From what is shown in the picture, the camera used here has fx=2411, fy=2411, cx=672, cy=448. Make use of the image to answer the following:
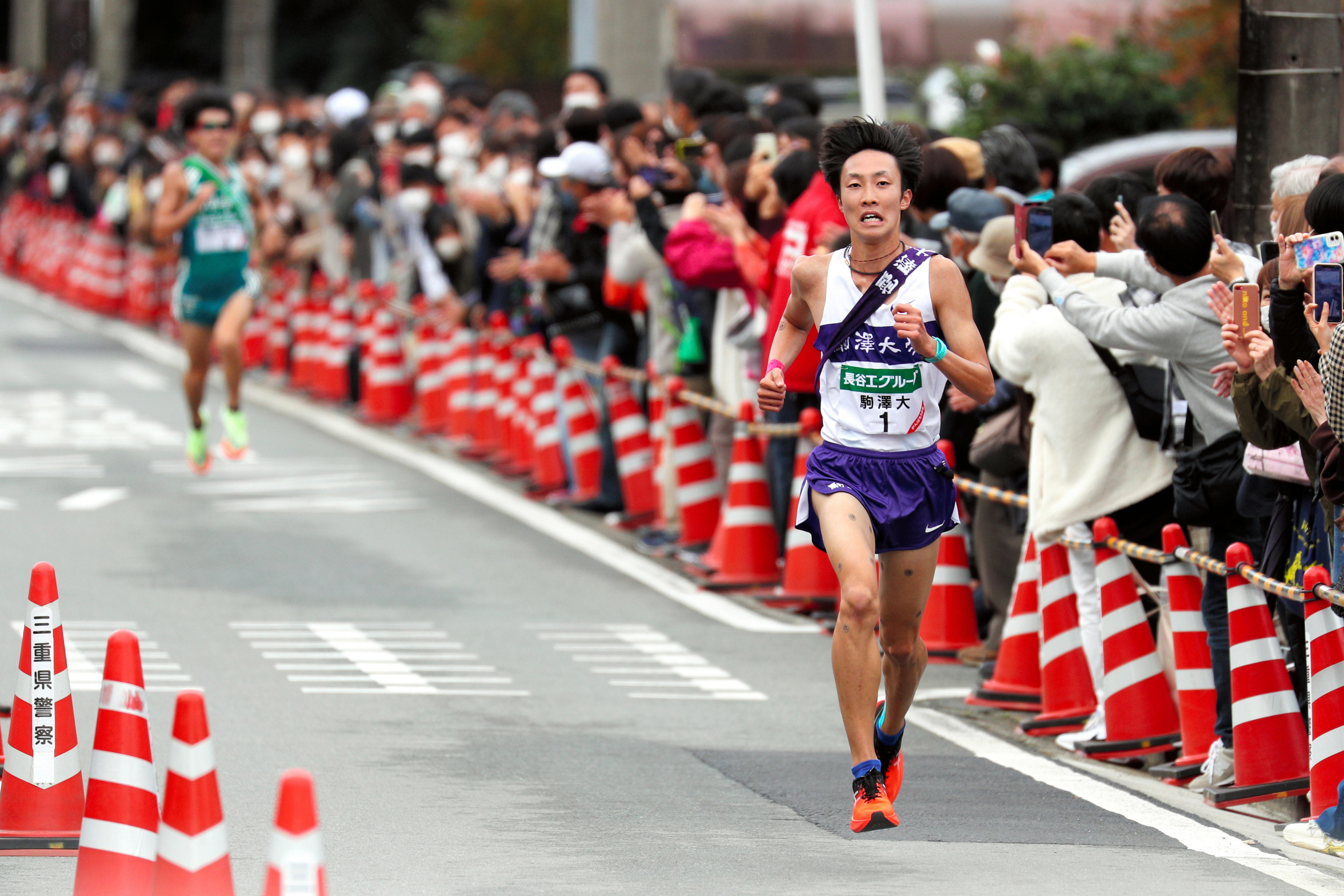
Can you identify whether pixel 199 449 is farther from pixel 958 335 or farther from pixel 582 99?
pixel 958 335

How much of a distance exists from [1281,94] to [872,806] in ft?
14.4

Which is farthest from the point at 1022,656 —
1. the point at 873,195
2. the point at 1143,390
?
the point at 873,195

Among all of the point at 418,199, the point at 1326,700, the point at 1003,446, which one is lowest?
the point at 1326,700

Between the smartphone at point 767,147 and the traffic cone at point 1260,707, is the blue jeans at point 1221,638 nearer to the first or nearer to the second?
the traffic cone at point 1260,707

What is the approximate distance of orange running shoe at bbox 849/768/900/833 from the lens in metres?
7.16

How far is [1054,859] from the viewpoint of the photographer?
281 inches

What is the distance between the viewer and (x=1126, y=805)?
804 centimetres

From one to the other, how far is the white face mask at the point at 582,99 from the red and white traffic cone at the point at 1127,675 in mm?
8545

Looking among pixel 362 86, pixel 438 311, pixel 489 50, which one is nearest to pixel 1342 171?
pixel 438 311

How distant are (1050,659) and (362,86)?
45677 mm

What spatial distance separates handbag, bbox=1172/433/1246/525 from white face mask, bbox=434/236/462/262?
10.4m

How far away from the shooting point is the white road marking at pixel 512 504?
1202 centimetres

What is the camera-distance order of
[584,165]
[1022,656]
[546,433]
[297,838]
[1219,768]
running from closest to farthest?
[297,838]
[1219,768]
[1022,656]
[584,165]
[546,433]

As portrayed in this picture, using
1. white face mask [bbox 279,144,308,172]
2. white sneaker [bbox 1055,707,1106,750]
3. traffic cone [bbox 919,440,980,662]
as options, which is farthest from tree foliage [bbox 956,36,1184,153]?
white sneaker [bbox 1055,707,1106,750]
